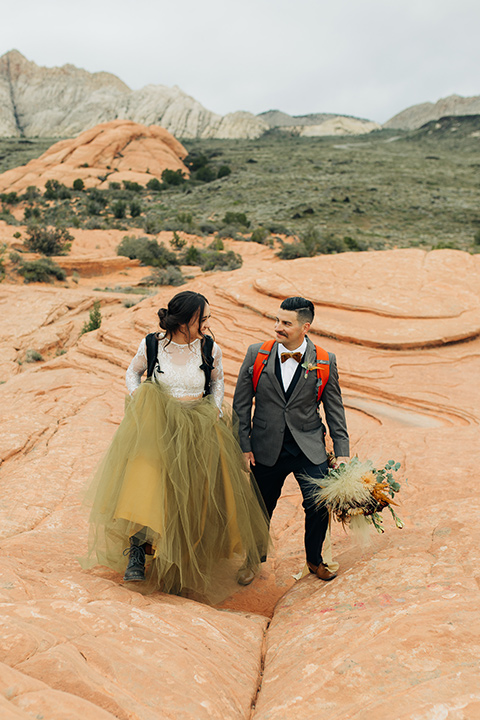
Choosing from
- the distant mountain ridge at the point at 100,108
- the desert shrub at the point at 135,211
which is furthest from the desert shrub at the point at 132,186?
the distant mountain ridge at the point at 100,108

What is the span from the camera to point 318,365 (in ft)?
10.8

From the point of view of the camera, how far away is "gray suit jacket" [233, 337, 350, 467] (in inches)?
130

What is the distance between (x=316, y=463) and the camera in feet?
10.8

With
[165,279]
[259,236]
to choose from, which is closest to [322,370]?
[165,279]

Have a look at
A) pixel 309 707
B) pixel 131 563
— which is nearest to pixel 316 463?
pixel 131 563

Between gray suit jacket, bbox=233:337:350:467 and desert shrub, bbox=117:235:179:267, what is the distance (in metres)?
16.9

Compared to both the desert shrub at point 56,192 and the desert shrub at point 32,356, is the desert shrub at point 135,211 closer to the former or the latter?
the desert shrub at point 56,192

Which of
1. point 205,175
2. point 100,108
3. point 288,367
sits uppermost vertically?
point 100,108

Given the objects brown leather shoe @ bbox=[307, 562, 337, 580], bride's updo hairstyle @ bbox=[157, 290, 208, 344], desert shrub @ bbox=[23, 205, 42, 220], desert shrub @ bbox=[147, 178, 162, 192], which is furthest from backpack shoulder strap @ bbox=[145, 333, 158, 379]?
desert shrub @ bbox=[147, 178, 162, 192]

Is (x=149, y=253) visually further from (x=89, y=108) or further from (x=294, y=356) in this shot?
(x=89, y=108)

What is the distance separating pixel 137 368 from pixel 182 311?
0.58m

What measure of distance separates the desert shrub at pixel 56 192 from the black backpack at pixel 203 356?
36487mm

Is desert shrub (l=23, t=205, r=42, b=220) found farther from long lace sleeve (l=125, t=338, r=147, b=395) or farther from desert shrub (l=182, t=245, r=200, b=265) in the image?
long lace sleeve (l=125, t=338, r=147, b=395)

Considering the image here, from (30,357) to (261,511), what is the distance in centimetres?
789
